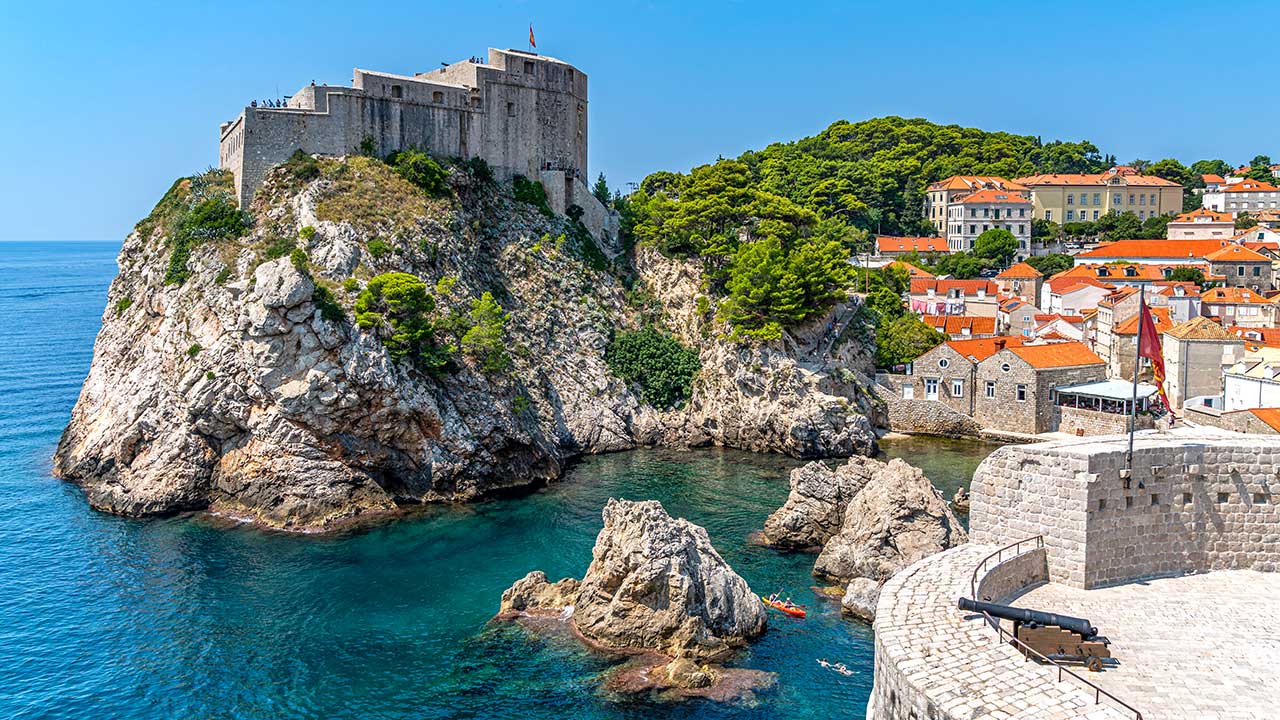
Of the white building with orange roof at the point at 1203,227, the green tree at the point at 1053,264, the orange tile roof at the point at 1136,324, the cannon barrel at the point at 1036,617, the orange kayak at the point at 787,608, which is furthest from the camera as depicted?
the white building with orange roof at the point at 1203,227

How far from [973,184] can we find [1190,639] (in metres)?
81.5

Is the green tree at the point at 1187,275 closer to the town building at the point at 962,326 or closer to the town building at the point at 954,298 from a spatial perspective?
the town building at the point at 954,298

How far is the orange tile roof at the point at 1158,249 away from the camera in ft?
247

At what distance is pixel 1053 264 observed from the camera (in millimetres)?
80500

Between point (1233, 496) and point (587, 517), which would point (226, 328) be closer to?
point (587, 517)

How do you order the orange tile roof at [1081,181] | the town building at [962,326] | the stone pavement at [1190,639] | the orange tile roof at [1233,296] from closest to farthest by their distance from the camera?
1. the stone pavement at [1190,639]
2. the orange tile roof at [1233,296]
3. the town building at [962,326]
4. the orange tile roof at [1081,181]

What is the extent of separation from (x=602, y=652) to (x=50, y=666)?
1506 centimetres

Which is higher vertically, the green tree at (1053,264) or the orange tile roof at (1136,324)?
the green tree at (1053,264)

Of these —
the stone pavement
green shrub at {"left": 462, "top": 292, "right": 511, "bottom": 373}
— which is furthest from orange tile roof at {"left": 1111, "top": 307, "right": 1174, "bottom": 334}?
the stone pavement

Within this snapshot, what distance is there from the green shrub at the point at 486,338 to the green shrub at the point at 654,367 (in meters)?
8.66

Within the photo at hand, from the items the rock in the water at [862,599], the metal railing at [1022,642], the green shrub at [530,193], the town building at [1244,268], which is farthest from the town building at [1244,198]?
the metal railing at [1022,642]

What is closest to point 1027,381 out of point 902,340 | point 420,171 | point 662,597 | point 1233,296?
point 902,340

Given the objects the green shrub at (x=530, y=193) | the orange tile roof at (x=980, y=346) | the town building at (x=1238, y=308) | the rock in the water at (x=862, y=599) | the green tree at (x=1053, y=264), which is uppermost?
the green shrub at (x=530, y=193)

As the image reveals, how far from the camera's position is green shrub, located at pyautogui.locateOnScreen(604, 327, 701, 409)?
52.9m
